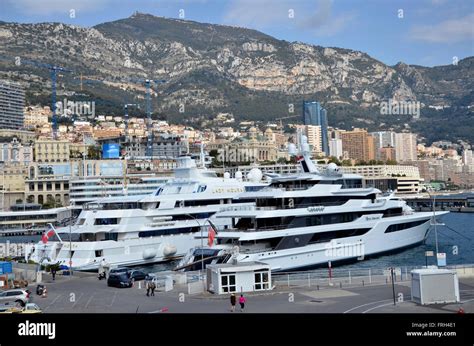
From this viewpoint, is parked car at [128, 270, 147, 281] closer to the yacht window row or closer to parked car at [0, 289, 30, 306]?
parked car at [0, 289, 30, 306]

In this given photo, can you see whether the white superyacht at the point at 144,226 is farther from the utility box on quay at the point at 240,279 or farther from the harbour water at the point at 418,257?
the utility box on quay at the point at 240,279

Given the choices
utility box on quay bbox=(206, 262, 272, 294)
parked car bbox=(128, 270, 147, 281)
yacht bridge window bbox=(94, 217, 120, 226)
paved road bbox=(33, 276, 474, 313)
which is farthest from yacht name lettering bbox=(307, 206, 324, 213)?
utility box on quay bbox=(206, 262, 272, 294)

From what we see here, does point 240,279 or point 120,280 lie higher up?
point 240,279

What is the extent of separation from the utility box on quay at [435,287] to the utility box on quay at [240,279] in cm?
498

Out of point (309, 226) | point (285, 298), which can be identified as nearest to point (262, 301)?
point (285, 298)

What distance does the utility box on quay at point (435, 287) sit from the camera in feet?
38.8

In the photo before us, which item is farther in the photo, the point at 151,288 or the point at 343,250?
the point at 343,250

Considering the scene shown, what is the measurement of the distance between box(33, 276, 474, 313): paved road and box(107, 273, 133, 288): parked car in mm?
655

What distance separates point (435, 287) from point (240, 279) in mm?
5454

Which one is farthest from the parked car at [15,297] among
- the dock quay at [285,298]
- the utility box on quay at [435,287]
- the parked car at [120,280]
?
the utility box on quay at [435,287]

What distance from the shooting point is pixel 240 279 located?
16.0 metres

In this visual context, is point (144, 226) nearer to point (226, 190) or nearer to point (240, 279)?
point (226, 190)
